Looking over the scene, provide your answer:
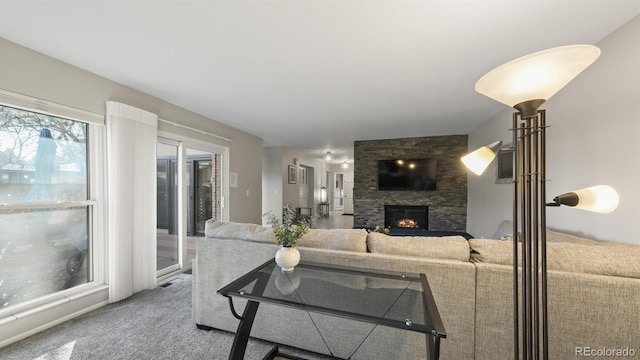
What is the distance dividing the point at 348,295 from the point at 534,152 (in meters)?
1.11

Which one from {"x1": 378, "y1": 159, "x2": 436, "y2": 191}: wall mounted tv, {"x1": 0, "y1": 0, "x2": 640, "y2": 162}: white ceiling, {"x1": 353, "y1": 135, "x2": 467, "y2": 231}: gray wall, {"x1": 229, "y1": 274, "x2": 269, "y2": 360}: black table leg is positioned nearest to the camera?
{"x1": 229, "y1": 274, "x2": 269, "y2": 360}: black table leg

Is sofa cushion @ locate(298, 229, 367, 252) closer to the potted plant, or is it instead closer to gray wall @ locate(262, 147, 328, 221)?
the potted plant

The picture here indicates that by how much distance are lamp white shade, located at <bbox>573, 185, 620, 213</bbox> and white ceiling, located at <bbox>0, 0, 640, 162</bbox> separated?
47.3 inches

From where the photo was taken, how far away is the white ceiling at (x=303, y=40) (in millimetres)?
1505

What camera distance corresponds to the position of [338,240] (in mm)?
1778

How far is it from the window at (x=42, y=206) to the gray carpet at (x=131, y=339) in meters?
0.44

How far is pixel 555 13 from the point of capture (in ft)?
5.07

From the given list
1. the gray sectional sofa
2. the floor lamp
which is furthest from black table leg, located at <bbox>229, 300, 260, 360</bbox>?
the floor lamp

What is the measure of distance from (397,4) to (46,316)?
3657 mm

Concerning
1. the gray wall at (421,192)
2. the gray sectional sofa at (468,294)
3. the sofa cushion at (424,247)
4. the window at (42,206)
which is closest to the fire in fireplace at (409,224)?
the gray wall at (421,192)

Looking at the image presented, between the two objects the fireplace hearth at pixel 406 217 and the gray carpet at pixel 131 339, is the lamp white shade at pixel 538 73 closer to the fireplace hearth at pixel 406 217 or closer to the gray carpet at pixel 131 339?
the gray carpet at pixel 131 339

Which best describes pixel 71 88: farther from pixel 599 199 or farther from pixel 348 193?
pixel 348 193

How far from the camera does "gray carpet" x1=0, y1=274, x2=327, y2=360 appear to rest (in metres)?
1.75

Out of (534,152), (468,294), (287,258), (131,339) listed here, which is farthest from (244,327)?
(534,152)
